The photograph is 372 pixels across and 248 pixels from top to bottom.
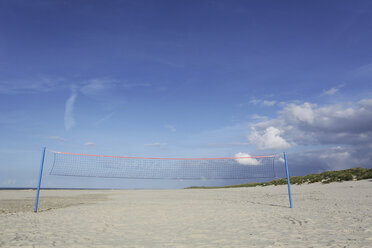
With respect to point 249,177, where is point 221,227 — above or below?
below

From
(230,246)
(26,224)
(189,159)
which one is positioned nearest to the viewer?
(230,246)

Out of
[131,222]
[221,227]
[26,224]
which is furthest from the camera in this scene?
[131,222]

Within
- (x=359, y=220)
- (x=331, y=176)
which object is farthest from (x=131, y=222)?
(x=331, y=176)

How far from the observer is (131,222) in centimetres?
672

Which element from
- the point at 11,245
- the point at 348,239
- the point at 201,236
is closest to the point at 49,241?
the point at 11,245

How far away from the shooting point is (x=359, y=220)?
6.09m

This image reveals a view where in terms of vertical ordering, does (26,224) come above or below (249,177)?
below

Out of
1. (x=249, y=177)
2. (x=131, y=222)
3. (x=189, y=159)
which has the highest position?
(x=189, y=159)

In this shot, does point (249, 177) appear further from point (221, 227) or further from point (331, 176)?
point (331, 176)

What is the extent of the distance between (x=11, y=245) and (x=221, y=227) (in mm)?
4146

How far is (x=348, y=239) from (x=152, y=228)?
13.0 feet

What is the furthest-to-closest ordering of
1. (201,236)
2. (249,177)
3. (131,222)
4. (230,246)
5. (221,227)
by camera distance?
(249,177), (131,222), (221,227), (201,236), (230,246)

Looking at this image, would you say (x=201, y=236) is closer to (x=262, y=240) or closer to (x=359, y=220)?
(x=262, y=240)

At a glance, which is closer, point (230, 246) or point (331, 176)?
point (230, 246)
